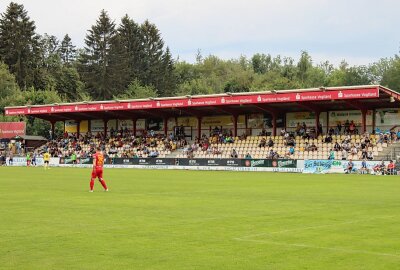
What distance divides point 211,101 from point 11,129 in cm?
3402

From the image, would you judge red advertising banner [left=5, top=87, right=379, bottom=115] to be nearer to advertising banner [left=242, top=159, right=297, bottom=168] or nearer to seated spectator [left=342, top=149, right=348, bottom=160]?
seated spectator [left=342, top=149, right=348, bottom=160]

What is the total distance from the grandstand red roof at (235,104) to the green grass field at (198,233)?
3340cm

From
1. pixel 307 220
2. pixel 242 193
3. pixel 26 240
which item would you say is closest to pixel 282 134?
pixel 242 193

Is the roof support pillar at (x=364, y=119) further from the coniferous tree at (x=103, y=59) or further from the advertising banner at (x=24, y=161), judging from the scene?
the coniferous tree at (x=103, y=59)

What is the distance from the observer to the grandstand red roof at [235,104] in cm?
5472

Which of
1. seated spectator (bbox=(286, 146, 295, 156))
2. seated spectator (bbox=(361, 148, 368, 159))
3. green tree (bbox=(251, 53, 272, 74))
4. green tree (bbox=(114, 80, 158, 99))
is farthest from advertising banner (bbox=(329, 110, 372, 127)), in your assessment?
green tree (bbox=(251, 53, 272, 74))

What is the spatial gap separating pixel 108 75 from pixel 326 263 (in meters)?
110

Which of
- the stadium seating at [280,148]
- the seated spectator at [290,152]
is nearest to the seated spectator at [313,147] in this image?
the stadium seating at [280,148]

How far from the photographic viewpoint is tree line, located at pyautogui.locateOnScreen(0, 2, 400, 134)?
112m

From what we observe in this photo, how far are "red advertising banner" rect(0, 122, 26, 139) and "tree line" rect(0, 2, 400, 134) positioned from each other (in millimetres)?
17108

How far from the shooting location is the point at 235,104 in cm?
6197

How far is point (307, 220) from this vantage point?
15641mm

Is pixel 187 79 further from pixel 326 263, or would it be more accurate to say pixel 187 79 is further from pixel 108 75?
pixel 326 263

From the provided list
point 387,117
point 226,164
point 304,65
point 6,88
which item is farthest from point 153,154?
point 304,65
